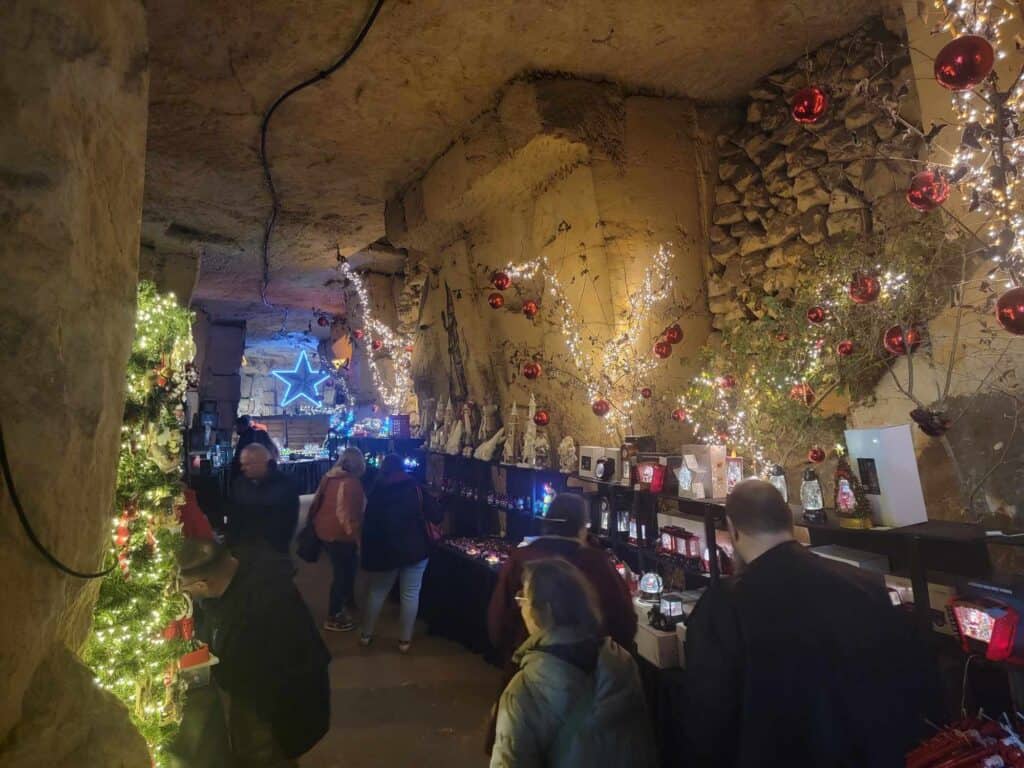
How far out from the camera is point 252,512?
3512 millimetres

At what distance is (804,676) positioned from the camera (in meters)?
1.61

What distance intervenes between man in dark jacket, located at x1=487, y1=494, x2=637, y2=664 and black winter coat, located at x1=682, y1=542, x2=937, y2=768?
0.89 m

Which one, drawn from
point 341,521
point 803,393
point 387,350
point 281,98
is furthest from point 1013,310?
point 387,350

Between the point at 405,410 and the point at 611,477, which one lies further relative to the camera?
the point at 405,410

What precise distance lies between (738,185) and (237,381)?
11.9 meters

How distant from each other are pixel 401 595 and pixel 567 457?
71.6 inches

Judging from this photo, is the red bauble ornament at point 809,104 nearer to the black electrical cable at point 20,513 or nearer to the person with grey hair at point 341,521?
the black electrical cable at point 20,513

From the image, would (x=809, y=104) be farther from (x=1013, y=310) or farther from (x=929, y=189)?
(x=1013, y=310)

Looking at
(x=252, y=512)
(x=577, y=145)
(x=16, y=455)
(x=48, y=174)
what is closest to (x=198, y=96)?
(x=577, y=145)

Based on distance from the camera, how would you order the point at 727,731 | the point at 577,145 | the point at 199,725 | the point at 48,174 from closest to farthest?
the point at 48,174 → the point at 727,731 → the point at 199,725 → the point at 577,145

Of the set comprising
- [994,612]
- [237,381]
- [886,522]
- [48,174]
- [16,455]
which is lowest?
[994,612]

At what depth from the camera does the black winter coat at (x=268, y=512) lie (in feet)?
11.2

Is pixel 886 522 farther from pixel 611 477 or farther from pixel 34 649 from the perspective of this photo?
pixel 34 649

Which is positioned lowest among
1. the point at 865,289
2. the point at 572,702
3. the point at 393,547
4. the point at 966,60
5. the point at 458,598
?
the point at 458,598
